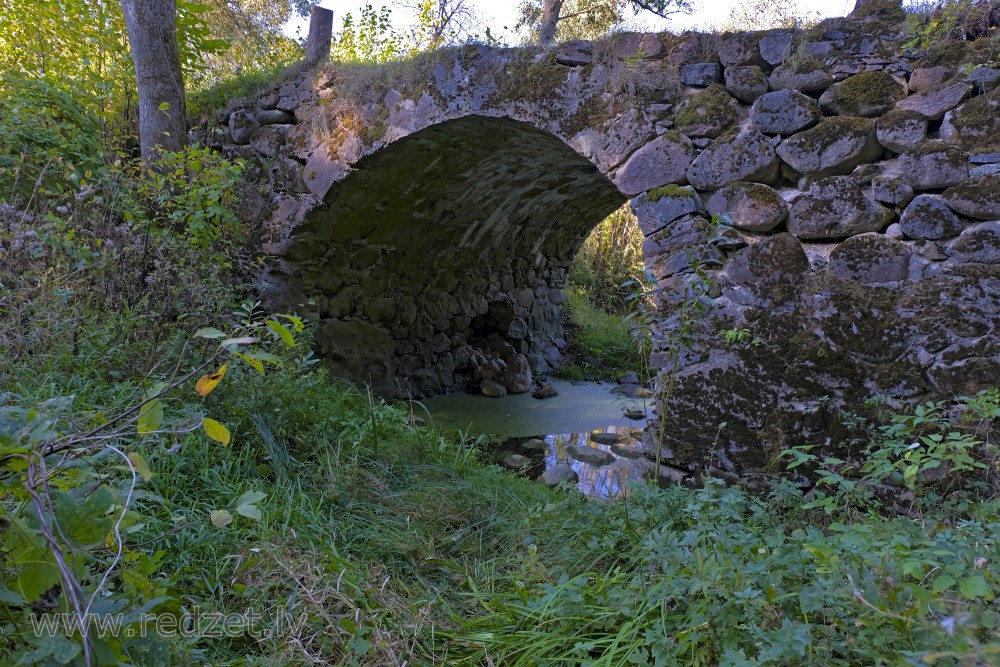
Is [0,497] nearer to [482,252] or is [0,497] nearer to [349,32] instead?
[482,252]

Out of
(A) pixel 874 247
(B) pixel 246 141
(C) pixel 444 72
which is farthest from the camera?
(B) pixel 246 141

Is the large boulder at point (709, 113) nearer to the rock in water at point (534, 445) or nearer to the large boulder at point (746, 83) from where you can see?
the large boulder at point (746, 83)

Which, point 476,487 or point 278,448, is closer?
point 278,448

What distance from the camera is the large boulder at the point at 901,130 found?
2822 millimetres

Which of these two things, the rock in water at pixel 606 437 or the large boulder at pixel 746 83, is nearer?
the large boulder at pixel 746 83

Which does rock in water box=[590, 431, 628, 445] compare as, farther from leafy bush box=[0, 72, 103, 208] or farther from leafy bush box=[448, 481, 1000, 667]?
leafy bush box=[0, 72, 103, 208]

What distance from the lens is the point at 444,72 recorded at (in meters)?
4.06

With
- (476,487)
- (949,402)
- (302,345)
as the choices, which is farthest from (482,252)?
(949,402)

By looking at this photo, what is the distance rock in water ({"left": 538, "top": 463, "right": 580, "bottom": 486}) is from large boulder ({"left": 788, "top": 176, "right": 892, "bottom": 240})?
1.83 m

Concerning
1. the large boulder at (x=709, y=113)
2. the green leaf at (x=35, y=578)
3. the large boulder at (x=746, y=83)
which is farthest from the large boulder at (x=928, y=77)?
the green leaf at (x=35, y=578)

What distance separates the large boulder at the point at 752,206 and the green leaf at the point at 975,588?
2108 millimetres

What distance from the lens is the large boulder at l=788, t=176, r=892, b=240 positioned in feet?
9.37

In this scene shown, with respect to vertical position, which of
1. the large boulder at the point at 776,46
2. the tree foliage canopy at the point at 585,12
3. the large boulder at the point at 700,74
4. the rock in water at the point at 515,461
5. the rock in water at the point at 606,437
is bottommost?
the rock in water at the point at 606,437

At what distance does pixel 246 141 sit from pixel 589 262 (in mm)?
6404
